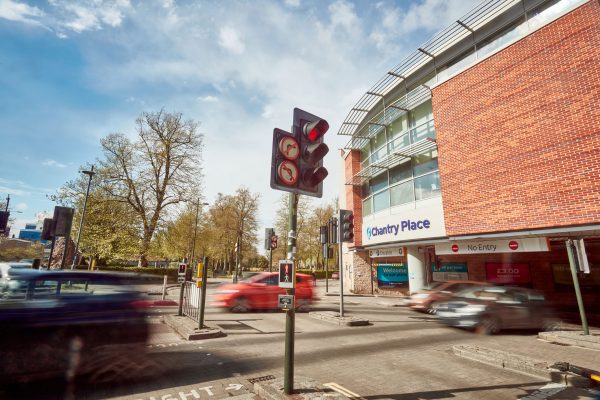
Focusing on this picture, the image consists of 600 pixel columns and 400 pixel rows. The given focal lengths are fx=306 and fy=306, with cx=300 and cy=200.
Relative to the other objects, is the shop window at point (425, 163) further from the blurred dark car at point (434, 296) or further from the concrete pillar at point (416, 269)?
the blurred dark car at point (434, 296)

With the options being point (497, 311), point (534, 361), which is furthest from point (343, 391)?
point (497, 311)

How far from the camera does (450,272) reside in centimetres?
1734

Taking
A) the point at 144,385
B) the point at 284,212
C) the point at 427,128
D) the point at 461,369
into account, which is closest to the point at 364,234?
the point at 427,128

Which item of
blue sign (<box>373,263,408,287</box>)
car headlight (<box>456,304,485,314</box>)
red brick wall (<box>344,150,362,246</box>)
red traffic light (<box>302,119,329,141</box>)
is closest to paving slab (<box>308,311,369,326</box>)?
car headlight (<box>456,304,485,314</box>)

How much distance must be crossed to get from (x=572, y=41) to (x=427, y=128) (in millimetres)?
6152

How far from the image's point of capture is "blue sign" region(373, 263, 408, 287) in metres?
20.7

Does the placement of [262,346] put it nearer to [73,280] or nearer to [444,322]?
[73,280]

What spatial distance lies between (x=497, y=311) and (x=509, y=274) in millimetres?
8777

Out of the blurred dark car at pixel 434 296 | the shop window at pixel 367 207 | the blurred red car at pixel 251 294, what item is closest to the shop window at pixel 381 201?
the shop window at pixel 367 207

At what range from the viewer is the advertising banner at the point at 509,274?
15.8 m

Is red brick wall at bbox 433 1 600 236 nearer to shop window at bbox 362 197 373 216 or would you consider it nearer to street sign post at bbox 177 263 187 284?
shop window at bbox 362 197 373 216

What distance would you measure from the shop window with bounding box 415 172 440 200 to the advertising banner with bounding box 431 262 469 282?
5110 mm

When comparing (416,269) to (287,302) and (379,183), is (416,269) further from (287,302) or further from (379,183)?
(287,302)

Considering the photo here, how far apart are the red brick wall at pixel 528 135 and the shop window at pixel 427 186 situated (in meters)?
0.90
